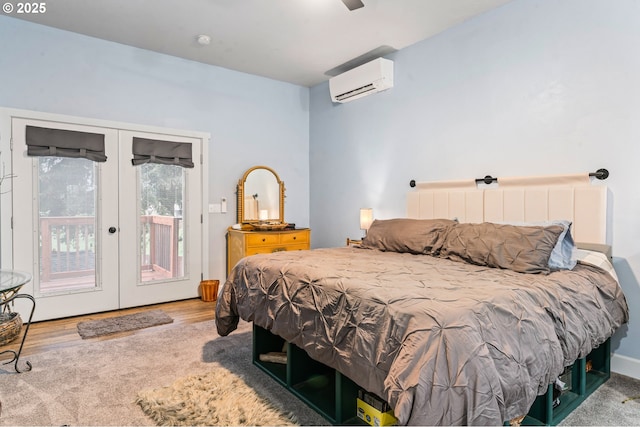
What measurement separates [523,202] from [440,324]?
205 cm

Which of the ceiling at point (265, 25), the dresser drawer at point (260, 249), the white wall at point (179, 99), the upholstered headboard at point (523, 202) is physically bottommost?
the dresser drawer at point (260, 249)

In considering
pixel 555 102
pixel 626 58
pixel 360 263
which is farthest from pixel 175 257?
pixel 626 58

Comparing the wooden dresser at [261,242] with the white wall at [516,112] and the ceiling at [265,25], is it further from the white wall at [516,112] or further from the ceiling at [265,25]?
the ceiling at [265,25]

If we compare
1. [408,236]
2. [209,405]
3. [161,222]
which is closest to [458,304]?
[209,405]

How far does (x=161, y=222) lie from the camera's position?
420 cm

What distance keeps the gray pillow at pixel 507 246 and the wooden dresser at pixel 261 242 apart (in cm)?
231

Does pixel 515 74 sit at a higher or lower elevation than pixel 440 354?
higher

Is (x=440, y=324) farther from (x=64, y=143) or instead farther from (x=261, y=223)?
(x=64, y=143)

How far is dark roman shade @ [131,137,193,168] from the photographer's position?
13.1ft

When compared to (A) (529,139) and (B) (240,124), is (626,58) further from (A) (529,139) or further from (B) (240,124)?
(B) (240,124)

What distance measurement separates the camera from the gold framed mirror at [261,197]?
4.73 meters

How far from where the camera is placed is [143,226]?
13.4ft

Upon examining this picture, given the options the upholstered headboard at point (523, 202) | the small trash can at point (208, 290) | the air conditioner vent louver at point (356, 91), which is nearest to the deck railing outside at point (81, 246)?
the small trash can at point (208, 290)

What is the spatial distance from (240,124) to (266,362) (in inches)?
126
